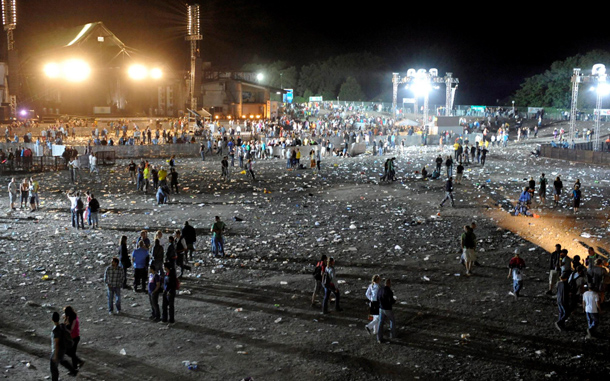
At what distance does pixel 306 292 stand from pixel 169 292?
2812 mm

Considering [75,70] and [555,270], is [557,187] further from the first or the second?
[75,70]

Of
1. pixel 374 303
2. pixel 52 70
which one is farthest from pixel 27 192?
pixel 52 70

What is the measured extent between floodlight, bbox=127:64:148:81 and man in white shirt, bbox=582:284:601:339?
5304 centimetres

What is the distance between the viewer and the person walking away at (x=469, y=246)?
11812mm

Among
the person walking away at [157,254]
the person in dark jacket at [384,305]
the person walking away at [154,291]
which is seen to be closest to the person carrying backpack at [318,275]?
the person in dark jacket at [384,305]

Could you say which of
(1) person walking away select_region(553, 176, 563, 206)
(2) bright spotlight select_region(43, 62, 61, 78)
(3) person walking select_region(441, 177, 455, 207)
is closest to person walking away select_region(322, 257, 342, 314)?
(3) person walking select_region(441, 177, 455, 207)

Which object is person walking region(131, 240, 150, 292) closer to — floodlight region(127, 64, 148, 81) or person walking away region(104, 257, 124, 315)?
person walking away region(104, 257, 124, 315)

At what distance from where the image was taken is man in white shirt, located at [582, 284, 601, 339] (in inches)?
338

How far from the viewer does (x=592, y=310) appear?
860 cm

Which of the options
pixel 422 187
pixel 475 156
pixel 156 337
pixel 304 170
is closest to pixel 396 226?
pixel 422 187

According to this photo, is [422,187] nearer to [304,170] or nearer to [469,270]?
[304,170]

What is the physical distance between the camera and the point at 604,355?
318 inches

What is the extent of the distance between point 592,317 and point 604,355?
731 millimetres

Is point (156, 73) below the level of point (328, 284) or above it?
above
